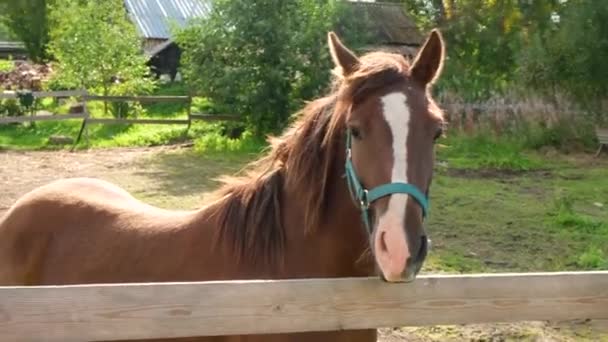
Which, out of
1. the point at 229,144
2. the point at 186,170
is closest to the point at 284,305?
the point at 186,170

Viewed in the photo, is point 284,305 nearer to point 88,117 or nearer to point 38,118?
point 88,117

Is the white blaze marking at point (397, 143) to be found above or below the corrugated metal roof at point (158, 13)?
above

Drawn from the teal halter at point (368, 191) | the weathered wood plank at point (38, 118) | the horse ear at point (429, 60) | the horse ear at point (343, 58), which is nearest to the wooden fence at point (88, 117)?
the weathered wood plank at point (38, 118)

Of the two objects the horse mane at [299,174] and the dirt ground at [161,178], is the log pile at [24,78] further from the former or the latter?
the horse mane at [299,174]

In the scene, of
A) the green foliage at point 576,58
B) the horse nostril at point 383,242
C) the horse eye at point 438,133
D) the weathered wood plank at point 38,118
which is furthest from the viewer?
the weathered wood plank at point 38,118

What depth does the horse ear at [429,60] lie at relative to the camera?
2.78 m

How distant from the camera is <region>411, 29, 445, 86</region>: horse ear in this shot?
278 cm

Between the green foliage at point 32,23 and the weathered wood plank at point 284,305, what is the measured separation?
3816cm

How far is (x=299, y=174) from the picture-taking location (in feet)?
9.70

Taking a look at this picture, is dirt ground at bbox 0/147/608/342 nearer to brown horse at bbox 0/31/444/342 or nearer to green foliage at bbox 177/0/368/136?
green foliage at bbox 177/0/368/136

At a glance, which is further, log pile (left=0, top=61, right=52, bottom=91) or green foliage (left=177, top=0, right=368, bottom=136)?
log pile (left=0, top=61, right=52, bottom=91)

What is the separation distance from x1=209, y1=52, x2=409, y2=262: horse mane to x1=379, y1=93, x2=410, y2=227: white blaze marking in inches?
5.0

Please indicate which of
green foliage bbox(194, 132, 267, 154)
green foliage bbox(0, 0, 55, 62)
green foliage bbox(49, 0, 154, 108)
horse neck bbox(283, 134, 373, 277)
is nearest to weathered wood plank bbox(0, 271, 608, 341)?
horse neck bbox(283, 134, 373, 277)

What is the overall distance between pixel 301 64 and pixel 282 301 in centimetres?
1445
